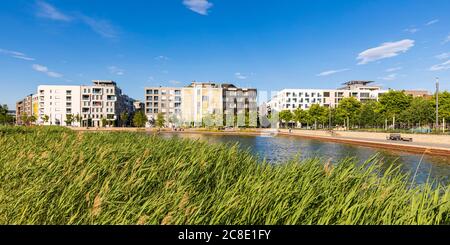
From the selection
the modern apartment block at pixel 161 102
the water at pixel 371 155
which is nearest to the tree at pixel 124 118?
the modern apartment block at pixel 161 102

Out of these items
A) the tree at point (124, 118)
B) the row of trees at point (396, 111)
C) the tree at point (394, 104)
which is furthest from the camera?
the tree at point (124, 118)

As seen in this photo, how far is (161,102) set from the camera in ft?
411

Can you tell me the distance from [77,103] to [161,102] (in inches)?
1425

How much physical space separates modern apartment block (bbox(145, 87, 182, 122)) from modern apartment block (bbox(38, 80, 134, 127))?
15.4m

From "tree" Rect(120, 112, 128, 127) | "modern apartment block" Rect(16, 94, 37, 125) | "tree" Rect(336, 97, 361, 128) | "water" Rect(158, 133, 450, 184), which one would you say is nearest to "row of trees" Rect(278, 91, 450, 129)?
"tree" Rect(336, 97, 361, 128)

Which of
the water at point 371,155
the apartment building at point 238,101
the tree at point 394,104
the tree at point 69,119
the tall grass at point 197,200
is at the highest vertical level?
the apartment building at point 238,101

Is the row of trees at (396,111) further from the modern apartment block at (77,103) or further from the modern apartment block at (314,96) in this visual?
the modern apartment block at (77,103)

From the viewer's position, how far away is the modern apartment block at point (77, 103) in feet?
376

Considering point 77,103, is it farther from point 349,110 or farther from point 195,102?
point 349,110

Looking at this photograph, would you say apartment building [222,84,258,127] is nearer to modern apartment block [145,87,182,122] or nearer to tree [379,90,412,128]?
modern apartment block [145,87,182,122]

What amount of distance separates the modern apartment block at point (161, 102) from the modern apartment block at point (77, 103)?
15.4 m

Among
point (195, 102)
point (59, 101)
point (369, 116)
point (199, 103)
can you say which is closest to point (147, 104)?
point (195, 102)

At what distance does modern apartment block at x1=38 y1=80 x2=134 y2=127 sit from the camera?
114750mm
